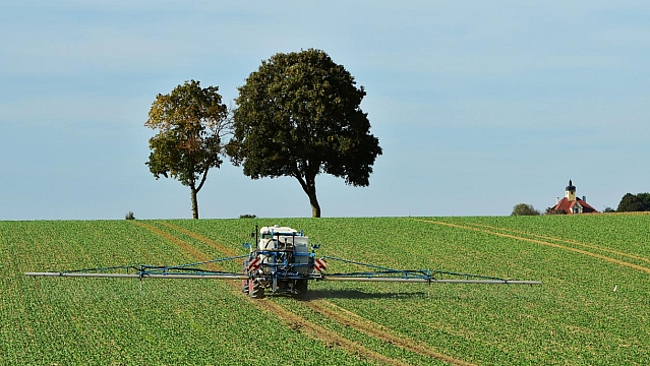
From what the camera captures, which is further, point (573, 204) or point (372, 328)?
point (573, 204)

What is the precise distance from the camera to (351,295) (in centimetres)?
3484

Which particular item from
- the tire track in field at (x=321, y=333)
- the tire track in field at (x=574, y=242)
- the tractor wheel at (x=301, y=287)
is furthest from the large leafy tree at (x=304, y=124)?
the tractor wheel at (x=301, y=287)

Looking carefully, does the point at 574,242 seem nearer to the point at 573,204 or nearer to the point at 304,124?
the point at 304,124

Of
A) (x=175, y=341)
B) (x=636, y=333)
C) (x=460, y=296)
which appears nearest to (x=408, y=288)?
(x=460, y=296)

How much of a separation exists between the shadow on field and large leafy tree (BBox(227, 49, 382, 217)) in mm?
35339

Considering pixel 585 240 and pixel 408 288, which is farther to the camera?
pixel 585 240

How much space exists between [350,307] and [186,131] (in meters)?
45.0

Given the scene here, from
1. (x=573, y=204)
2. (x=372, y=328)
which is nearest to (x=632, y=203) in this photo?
(x=573, y=204)

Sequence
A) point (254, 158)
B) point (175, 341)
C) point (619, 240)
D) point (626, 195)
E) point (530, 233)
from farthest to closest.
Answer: point (626, 195), point (254, 158), point (530, 233), point (619, 240), point (175, 341)

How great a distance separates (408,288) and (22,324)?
1432 centimetres

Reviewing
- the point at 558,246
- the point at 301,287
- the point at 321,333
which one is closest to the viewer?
the point at 321,333

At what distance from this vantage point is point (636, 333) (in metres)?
28.3

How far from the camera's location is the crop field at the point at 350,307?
24469 mm

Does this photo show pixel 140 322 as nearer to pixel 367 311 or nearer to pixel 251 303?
pixel 251 303
